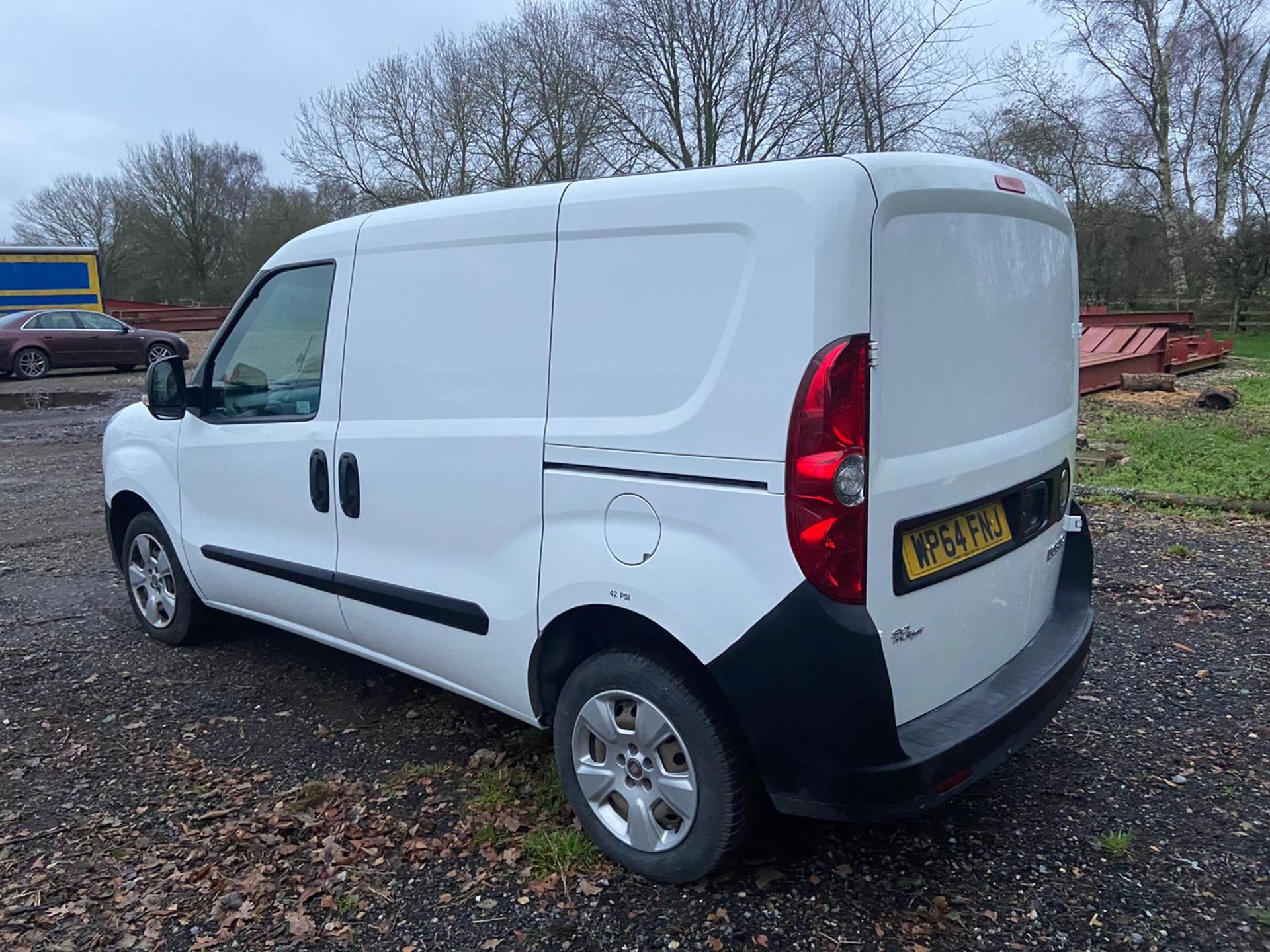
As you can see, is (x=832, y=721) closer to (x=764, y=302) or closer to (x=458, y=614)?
(x=764, y=302)

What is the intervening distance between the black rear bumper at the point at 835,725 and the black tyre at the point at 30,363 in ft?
70.0

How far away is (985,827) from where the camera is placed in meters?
3.04

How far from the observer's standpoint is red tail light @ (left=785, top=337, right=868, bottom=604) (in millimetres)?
2291

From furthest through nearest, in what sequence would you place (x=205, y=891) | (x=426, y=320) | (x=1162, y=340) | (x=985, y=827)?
(x=1162, y=340) → (x=426, y=320) → (x=985, y=827) → (x=205, y=891)

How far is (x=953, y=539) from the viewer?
2.62 metres

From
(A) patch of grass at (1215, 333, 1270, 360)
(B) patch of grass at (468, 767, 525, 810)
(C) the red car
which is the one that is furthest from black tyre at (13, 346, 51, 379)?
(A) patch of grass at (1215, 333, 1270, 360)

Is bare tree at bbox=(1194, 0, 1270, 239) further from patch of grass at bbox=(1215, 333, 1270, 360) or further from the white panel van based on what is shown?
the white panel van

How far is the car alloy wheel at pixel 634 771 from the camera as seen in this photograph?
8.81 feet

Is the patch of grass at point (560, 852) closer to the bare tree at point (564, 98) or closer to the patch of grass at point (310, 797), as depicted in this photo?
the patch of grass at point (310, 797)

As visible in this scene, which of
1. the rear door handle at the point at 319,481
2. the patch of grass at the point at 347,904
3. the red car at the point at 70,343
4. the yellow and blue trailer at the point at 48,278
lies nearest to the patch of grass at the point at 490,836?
the patch of grass at the point at 347,904

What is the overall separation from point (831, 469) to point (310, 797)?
2.28 meters

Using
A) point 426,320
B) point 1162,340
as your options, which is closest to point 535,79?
point 1162,340

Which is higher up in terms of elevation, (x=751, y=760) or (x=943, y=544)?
(x=943, y=544)

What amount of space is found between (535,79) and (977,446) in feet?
87.5
